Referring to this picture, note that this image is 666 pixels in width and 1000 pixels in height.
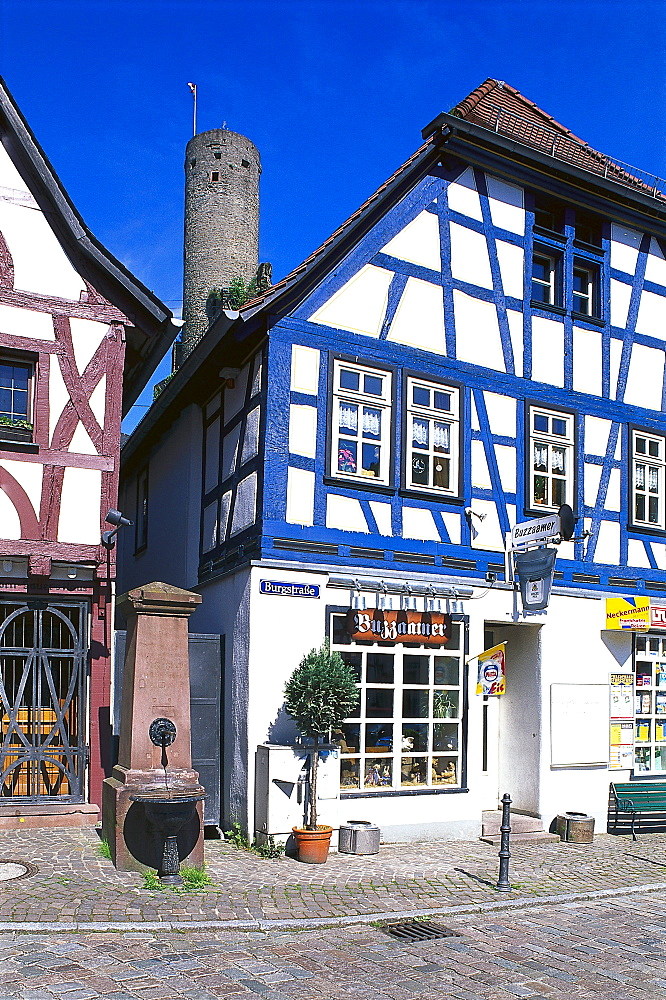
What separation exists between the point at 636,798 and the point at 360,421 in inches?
261

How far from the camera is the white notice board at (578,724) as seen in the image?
44.9ft

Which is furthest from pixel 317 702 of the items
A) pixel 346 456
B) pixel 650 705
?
pixel 650 705

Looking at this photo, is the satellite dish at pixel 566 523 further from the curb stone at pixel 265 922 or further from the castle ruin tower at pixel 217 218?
the castle ruin tower at pixel 217 218

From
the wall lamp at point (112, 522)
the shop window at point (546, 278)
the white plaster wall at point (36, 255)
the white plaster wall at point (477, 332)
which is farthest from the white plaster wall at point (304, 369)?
the shop window at point (546, 278)

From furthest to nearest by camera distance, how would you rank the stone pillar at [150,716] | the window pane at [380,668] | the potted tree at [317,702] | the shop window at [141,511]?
1. the shop window at [141,511]
2. the window pane at [380,668]
3. the potted tree at [317,702]
4. the stone pillar at [150,716]

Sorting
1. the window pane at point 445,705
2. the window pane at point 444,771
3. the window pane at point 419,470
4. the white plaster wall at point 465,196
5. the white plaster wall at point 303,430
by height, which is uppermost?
the white plaster wall at point 465,196

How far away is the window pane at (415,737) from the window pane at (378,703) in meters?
0.33

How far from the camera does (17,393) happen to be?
12320 millimetres

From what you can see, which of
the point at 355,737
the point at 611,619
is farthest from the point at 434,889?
the point at 611,619

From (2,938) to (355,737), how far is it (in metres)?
5.23

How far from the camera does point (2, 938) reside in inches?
291

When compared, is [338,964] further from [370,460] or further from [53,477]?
[53,477]

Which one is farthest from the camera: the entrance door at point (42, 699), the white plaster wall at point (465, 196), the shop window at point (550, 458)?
the shop window at point (550, 458)

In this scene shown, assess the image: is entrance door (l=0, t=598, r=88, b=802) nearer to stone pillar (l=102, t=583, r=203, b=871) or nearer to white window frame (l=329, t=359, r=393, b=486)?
stone pillar (l=102, t=583, r=203, b=871)
